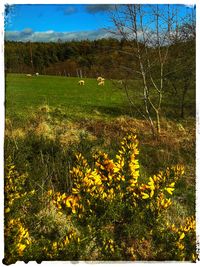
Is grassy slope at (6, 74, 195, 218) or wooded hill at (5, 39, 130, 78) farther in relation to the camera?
grassy slope at (6, 74, 195, 218)

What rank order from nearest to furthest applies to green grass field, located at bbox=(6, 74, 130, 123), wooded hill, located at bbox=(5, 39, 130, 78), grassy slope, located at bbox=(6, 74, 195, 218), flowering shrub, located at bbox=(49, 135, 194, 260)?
flowering shrub, located at bbox=(49, 135, 194, 260) → wooded hill, located at bbox=(5, 39, 130, 78) → grassy slope, located at bbox=(6, 74, 195, 218) → green grass field, located at bbox=(6, 74, 130, 123)

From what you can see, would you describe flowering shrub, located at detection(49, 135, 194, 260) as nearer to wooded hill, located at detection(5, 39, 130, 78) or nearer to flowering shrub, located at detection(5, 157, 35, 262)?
flowering shrub, located at detection(5, 157, 35, 262)

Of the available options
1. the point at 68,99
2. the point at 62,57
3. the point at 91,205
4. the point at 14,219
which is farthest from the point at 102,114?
the point at 91,205

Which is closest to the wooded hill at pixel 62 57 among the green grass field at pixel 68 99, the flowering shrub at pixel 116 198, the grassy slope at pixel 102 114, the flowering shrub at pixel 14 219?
the grassy slope at pixel 102 114

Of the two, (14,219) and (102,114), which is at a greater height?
(102,114)

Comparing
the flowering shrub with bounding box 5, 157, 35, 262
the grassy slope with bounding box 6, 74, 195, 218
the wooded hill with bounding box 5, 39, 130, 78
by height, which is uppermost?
the wooded hill with bounding box 5, 39, 130, 78

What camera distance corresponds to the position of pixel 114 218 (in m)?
3.64

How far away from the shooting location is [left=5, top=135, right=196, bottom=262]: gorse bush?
348cm

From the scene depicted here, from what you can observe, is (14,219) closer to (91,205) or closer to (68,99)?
(91,205)

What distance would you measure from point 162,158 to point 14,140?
2301 mm

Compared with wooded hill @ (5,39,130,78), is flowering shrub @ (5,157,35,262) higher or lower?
lower

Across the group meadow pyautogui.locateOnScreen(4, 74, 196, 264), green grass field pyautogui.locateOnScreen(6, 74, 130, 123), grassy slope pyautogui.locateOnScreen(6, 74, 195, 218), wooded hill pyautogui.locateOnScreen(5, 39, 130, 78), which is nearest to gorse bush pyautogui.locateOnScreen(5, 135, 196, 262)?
meadow pyautogui.locateOnScreen(4, 74, 196, 264)

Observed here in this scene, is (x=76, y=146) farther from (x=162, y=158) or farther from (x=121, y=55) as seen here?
(x=121, y=55)

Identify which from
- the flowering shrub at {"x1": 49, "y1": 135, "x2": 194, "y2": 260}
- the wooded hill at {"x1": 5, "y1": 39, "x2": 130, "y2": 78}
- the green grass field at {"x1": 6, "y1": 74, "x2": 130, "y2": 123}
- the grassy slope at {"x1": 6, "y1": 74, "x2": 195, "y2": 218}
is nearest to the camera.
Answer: the flowering shrub at {"x1": 49, "y1": 135, "x2": 194, "y2": 260}
